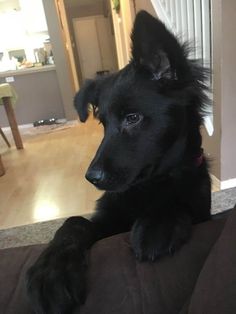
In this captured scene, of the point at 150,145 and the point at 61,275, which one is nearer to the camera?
the point at 61,275

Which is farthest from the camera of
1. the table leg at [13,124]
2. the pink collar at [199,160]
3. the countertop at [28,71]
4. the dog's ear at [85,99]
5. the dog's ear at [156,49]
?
the countertop at [28,71]

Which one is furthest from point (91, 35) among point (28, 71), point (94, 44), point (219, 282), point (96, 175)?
point (219, 282)

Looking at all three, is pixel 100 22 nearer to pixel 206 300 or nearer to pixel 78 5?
pixel 78 5

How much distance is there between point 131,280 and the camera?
26.0 inches

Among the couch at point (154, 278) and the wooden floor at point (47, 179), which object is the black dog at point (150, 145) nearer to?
the couch at point (154, 278)

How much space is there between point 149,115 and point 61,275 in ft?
1.52

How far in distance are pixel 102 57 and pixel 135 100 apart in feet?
29.6

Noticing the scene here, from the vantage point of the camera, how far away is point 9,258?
79 centimetres

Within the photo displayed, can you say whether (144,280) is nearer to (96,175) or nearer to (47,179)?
(96,175)

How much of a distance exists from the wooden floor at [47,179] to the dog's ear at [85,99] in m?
1.30

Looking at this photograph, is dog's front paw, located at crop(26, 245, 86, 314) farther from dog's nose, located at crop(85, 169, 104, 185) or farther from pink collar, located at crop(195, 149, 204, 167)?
pink collar, located at crop(195, 149, 204, 167)

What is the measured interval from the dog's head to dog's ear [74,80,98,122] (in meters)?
0.21

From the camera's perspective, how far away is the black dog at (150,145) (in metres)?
0.86

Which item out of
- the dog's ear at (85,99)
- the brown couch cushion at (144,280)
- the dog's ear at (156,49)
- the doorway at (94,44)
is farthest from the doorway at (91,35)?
the brown couch cushion at (144,280)
